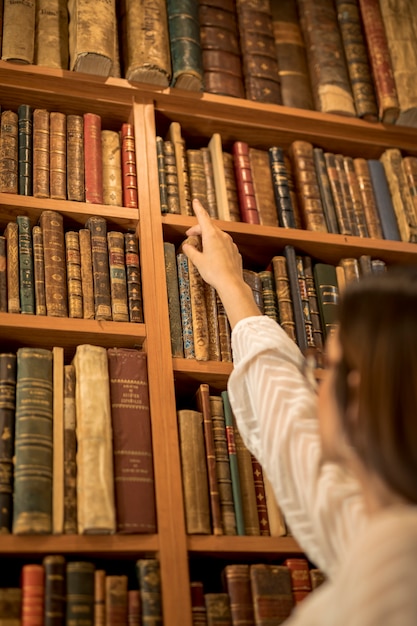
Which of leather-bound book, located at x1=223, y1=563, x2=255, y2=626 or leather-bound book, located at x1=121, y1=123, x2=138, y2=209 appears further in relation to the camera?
leather-bound book, located at x1=121, y1=123, x2=138, y2=209

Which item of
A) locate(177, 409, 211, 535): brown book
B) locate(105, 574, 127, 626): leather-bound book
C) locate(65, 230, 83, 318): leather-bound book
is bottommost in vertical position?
locate(105, 574, 127, 626): leather-bound book

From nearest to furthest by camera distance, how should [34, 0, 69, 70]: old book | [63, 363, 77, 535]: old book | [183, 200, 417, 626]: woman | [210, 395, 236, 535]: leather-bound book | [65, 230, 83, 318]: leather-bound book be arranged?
[183, 200, 417, 626]: woman → [63, 363, 77, 535]: old book → [210, 395, 236, 535]: leather-bound book → [65, 230, 83, 318]: leather-bound book → [34, 0, 69, 70]: old book

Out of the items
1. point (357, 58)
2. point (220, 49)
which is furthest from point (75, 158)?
point (357, 58)

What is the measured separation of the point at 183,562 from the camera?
1544 mm

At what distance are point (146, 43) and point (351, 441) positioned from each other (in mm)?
1310

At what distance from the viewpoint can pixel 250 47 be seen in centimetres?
218

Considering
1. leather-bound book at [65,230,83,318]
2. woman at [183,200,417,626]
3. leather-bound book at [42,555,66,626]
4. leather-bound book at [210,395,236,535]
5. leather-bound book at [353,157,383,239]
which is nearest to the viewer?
woman at [183,200,417,626]

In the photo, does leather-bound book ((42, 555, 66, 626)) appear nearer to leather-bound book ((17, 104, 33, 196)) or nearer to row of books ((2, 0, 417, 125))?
leather-bound book ((17, 104, 33, 196))

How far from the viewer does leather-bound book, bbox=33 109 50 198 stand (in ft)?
6.07

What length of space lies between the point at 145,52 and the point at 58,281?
62 cm

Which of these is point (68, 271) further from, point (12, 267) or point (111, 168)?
point (111, 168)

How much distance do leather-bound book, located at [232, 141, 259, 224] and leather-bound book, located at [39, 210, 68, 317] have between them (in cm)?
44

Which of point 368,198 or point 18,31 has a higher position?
point 18,31

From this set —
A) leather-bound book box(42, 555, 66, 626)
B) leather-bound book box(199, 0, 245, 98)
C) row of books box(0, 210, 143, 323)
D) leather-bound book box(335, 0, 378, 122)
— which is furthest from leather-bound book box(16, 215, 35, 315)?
leather-bound book box(335, 0, 378, 122)
